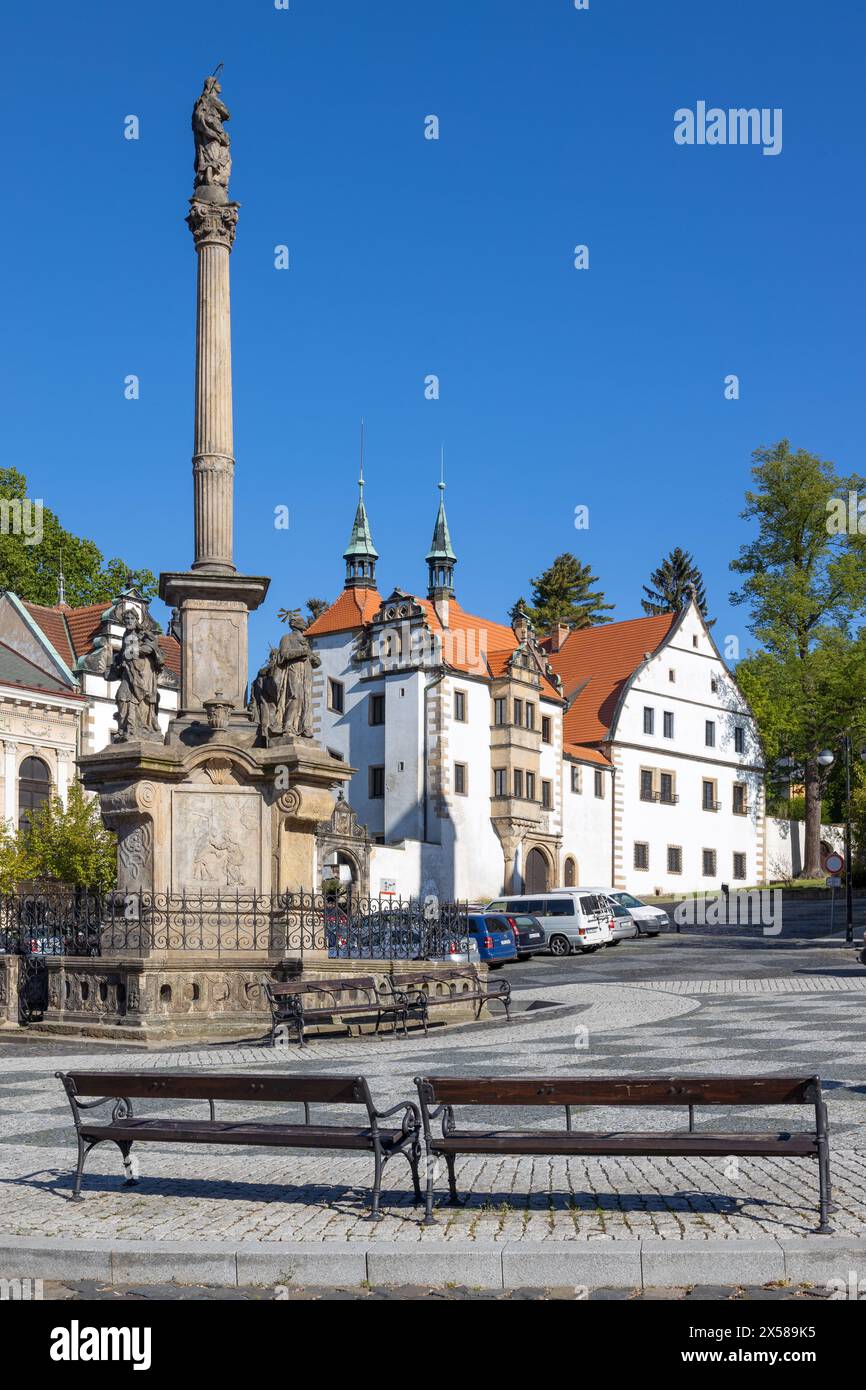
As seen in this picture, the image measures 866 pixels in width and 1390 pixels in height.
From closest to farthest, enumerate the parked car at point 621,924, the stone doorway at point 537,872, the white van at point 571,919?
1. the white van at point 571,919
2. the parked car at point 621,924
3. the stone doorway at point 537,872

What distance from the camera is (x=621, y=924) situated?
46.0 metres

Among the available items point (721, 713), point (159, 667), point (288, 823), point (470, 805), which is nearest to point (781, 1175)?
point (288, 823)

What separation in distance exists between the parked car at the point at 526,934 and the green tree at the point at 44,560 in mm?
30196

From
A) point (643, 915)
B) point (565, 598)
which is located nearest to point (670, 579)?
point (565, 598)

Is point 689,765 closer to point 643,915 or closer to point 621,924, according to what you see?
point 643,915

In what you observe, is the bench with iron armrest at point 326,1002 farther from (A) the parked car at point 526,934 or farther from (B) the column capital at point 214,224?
(A) the parked car at point 526,934

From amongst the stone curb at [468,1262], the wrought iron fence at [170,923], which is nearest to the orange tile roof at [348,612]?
the wrought iron fence at [170,923]

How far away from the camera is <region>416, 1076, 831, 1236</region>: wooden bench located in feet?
26.1

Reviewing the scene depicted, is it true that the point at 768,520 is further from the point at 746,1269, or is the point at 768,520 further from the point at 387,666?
the point at 746,1269

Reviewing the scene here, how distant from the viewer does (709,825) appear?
72062mm

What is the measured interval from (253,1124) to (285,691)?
36.3 feet

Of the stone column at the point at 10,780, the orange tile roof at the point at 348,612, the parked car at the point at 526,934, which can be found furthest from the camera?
the orange tile roof at the point at 348,612

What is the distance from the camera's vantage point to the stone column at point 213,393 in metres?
20.6

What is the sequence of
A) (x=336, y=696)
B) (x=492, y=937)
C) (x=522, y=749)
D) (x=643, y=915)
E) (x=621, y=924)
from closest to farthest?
(x=492, y=937) < (x=621, y=924) < (x=643, y=915) < (x=522, y=749) < (x=336, y=696)
